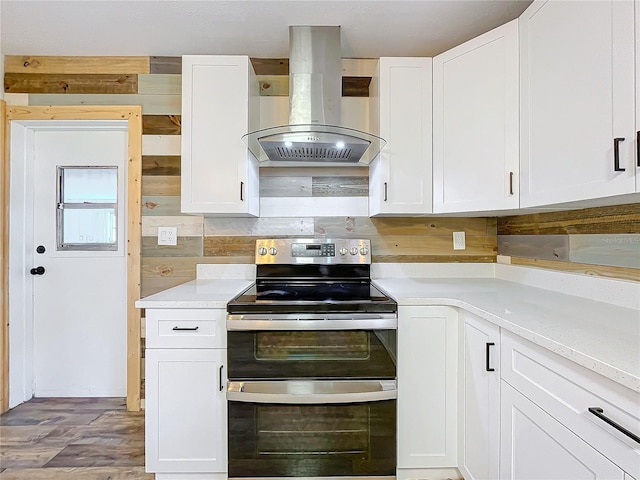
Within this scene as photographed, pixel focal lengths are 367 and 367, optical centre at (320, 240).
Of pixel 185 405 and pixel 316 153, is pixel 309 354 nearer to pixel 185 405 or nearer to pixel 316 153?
pixel 185 405

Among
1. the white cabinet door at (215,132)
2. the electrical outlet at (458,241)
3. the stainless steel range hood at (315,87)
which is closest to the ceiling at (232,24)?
the stainless steel range hood at (315,87)

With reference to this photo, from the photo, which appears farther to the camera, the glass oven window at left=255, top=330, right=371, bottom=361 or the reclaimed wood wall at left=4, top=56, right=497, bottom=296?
the reclaimed wood wall at left=4, top=56, right=497, bottom=296

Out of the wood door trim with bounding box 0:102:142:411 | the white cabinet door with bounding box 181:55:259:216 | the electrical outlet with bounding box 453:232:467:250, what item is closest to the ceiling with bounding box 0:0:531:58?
the white cabinet door with bounding box 181:55:259:216

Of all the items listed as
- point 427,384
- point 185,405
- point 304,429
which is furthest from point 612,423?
point 185,405

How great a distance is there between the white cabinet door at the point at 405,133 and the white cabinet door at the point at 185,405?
120 centimetres

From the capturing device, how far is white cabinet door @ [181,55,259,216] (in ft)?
6.44

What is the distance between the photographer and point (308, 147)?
1876mm

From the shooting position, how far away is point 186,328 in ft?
5.32

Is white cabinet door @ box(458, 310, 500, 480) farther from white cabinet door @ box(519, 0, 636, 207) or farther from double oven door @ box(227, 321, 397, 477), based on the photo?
white cabinet door @ box(519, 0, 636, 207)

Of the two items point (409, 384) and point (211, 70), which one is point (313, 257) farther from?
point (211, 70)

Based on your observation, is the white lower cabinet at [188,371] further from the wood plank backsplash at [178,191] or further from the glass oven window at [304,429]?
the wood plank backsplash at [178,191]

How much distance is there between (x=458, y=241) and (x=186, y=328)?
1684 millimetres

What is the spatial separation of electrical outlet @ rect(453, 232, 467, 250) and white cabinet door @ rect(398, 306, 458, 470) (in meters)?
0.80

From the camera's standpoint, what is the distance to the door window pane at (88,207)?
Answer: 8.44ft
